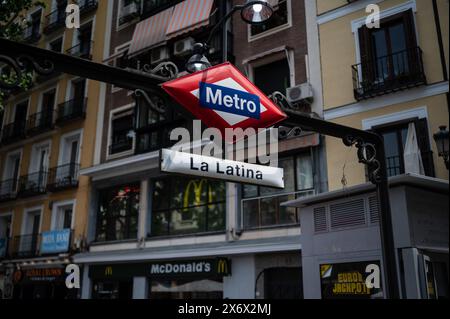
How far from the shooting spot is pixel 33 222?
23.3 metres

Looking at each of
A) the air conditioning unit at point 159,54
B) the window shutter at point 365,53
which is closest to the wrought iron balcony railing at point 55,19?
the air conditioning unit at point 159,54

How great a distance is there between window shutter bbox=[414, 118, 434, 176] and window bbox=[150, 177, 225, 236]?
6897 millimetres

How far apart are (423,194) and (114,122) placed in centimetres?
1588

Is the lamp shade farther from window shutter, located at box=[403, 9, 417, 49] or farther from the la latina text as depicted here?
window shutter, located at box=[403, 9, 417, 49]

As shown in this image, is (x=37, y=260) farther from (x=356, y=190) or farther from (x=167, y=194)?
(x=356, y=190)

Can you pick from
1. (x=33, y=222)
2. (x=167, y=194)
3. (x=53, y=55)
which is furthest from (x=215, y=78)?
(x=33, y=222)

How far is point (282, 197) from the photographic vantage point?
47.6ft

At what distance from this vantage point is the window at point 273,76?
15.5 metres

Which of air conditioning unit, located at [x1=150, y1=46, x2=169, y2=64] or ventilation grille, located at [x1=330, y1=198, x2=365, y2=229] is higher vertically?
air conditioning unit, located at [x1=150, y1=46, x2=169, y2=64]

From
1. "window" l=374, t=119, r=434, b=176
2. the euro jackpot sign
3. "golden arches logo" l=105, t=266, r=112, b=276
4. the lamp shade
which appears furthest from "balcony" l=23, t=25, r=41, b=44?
the euro jackpot sign

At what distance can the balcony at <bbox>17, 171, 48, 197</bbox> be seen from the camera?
73.6 feet

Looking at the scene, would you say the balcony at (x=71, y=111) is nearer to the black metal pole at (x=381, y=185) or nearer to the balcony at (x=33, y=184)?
the balcony at (x=33, y=184)

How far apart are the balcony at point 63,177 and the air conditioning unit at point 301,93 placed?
446 inches

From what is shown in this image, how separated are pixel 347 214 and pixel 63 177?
16.6 meters
